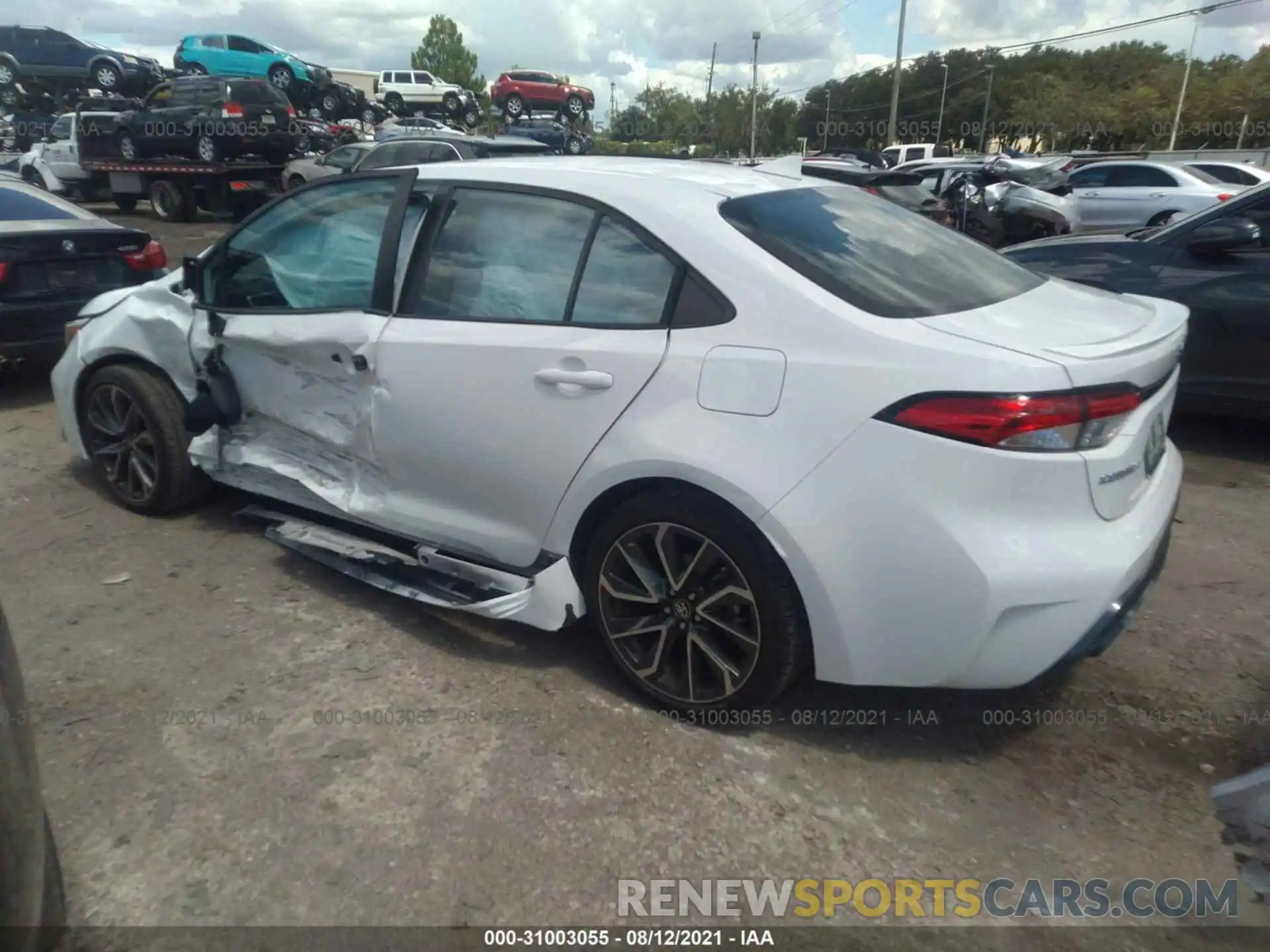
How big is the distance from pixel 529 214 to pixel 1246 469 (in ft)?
14.2

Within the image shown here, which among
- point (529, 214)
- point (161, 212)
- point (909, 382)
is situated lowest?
point (161, 212)

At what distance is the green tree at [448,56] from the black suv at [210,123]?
188 ft

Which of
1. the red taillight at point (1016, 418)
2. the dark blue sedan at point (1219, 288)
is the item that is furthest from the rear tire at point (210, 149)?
the red taillight at point (1016, 418)

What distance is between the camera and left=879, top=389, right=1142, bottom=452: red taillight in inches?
89.5

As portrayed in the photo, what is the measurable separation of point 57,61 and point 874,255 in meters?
32.5

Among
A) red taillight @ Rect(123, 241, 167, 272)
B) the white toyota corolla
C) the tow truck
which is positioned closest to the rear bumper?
the white toyota corolla

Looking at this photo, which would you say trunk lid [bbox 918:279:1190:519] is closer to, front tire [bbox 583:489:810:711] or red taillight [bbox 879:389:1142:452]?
red taillight [bbox 879:389:1142:452]

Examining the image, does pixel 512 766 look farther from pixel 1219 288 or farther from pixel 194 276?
pixel 1219 288

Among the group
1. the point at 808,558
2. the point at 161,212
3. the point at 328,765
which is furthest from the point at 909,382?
the point at 161,212

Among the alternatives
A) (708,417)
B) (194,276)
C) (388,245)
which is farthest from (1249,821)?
(194,276)

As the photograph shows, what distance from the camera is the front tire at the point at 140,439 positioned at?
13.8 feet

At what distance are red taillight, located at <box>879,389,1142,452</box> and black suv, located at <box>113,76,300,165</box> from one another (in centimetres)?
1781

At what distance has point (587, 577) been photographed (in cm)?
298

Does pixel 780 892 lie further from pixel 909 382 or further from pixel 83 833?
pixel 83 833
